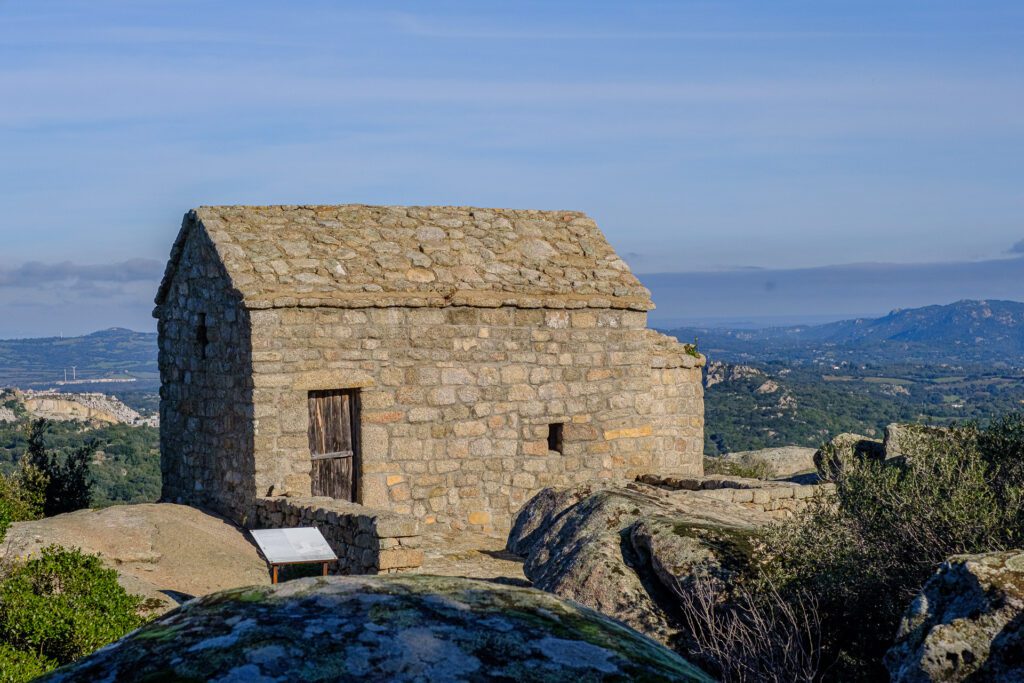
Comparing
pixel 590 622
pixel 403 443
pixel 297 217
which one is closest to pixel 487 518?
pixel 403 443

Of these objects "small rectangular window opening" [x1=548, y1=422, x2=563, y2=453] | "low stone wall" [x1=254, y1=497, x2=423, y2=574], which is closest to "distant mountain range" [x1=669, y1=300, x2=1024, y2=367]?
"small rectangular window opening" [x1=548, y1=422, x2=563, y2=453]

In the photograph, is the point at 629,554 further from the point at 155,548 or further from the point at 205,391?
the point at 205,391

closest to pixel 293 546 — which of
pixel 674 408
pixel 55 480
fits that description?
pixel 55 480

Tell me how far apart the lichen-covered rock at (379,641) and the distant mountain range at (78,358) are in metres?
89.0

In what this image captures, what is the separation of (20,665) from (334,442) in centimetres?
617

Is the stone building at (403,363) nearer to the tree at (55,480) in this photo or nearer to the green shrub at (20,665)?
the tree at (55,480)

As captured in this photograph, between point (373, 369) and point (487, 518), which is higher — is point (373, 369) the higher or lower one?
the higher one

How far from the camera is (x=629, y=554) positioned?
7.89m

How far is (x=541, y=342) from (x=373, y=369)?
7.27ft

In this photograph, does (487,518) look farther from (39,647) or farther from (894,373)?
(894,373)

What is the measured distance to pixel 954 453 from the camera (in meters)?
8.30

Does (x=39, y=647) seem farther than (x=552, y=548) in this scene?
No

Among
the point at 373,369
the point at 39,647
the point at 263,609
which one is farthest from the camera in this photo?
the point at 373,369

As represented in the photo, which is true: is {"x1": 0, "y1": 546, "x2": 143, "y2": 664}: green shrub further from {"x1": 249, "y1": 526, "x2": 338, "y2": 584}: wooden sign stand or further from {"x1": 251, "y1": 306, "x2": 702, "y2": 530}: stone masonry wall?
{"x1": 251, "y1": 306, "x2": 702, "y2": 530}: stone masonry wall
